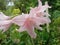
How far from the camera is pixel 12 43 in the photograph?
1341 millimetres

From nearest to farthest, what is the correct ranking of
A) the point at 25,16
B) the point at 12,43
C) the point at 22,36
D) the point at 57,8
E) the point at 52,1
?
the point at 25,16, the point at 22,36, the point at 12,43, the point at 57,8, the point at 52,1

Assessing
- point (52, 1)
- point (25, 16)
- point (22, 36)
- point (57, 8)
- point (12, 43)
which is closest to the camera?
point (25, 16)

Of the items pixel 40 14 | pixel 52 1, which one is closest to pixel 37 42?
pixel 40 14

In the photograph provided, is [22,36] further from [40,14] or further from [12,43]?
[40,14]

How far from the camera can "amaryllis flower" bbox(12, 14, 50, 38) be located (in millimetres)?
658

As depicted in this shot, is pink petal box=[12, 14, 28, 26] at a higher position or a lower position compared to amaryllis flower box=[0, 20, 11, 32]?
higher

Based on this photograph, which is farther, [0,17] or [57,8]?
[57,8]

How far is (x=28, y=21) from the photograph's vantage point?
683 mm

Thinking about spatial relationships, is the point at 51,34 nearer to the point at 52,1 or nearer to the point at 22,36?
the point at 22,36

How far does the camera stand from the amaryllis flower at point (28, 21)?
25.9 inches

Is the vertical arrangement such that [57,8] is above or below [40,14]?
below

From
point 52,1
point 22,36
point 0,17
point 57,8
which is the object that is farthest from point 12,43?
point 52,1

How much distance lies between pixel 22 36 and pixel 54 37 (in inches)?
8.9

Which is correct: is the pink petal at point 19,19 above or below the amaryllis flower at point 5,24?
above
